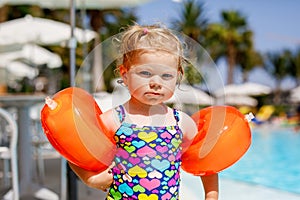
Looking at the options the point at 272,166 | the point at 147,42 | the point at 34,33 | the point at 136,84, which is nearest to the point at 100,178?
the point at 136,84

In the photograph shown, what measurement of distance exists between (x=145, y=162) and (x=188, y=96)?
1.01 feet

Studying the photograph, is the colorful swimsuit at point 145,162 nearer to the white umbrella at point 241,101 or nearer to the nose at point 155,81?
the nose at point 155,81

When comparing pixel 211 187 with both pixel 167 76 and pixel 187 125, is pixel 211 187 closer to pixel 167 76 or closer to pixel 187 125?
pixel 187 125

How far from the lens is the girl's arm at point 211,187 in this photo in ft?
5.64

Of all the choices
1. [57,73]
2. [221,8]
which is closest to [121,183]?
[57,73]

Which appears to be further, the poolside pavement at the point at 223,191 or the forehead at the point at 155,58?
the poolside pavement at the point at 223,191

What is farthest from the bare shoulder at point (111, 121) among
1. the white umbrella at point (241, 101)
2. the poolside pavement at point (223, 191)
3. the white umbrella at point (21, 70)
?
the white umbrella at point (241, 101)

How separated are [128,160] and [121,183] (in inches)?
3.0

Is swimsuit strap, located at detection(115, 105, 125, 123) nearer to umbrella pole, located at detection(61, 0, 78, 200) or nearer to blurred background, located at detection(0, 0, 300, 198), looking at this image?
blurred background, located at detection(0, 0, 300, 198)

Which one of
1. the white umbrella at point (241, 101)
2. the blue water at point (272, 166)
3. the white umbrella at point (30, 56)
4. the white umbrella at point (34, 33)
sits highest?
the white umbrella at point (30, 56)

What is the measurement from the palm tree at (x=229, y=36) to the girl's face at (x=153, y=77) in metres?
32.1

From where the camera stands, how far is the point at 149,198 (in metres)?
1.58

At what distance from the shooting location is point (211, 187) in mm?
1743

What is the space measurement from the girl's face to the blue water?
3775mm
